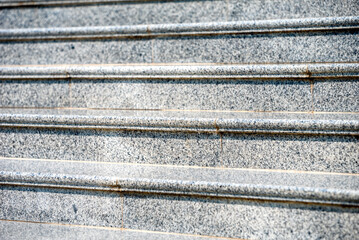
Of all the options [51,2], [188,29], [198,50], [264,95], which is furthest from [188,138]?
[51,2]

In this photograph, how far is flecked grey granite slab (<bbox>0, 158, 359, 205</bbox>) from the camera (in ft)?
5.15

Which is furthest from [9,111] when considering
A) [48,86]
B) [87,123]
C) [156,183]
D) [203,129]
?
[203,129]

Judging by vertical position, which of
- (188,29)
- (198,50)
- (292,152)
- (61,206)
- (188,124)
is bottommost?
(61,206)

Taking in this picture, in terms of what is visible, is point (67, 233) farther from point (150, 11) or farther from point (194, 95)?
point (150, 11)

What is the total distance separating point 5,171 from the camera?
1903 millimetres

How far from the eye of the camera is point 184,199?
176 centimetres

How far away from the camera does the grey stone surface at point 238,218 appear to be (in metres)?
1.57

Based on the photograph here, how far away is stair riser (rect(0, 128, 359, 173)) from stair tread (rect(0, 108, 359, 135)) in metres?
0.06

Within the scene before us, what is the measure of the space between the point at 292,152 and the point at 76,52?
1.80 m

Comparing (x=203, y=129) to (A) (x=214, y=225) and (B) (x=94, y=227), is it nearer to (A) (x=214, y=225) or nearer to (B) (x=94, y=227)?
(A) (x=214, y=225)

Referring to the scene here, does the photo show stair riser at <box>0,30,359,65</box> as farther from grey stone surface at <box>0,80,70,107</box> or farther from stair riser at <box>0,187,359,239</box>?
stair riser at <box>0,187,359,239</box>

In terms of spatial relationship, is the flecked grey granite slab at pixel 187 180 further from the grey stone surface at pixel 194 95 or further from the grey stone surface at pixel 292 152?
the grey stone surface at pixel 194 95

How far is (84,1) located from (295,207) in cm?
227

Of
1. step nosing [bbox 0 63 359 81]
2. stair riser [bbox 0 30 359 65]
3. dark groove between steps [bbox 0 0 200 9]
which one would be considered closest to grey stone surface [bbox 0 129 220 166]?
step nosing [bbox 0 63 359 81]
